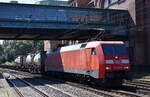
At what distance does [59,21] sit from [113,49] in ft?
52.4

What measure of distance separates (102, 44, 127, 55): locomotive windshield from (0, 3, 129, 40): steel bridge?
12358 mm

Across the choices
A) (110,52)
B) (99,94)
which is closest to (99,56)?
(110,52)

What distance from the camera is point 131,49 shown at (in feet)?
132

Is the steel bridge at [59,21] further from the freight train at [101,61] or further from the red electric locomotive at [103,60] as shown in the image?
the red electric locomotive at [103,60]

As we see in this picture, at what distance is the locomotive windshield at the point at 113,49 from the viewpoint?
2092cm

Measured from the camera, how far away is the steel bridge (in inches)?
1367

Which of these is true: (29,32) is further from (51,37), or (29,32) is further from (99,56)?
(99,56)

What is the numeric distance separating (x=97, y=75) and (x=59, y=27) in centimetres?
1642

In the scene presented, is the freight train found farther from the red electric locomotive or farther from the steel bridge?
the steel bridge

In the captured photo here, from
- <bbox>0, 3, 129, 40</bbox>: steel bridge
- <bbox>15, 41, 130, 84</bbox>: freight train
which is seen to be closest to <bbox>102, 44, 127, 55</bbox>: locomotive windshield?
<bbox>15, 41, 130, 84</bbox>: freight train

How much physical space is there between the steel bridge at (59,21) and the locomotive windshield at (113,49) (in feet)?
40.5

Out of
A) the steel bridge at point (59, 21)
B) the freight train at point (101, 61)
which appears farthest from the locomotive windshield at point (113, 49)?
the steel bridge at point (59, 21)

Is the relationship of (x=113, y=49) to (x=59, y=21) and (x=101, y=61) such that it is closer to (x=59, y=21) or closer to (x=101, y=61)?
(x=101, y=61)

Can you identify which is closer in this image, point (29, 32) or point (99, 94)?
point (99, 94)
